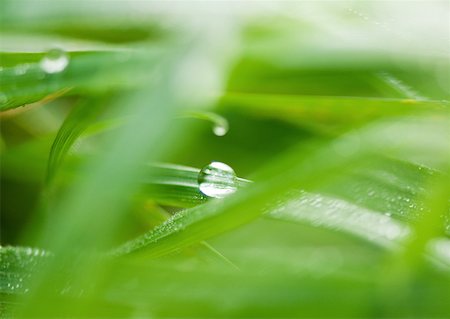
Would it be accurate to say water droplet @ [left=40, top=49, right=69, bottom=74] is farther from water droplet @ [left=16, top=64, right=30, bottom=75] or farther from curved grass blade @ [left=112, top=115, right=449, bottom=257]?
curved grass blade @ [left=112, top=115, right=449, bottom=257]

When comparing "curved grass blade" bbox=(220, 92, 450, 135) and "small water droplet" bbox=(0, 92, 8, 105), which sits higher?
"curved grass blade" bbox=(220, 92, 450, 135)

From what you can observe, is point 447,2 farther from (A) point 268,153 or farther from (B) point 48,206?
(B) point 48,206

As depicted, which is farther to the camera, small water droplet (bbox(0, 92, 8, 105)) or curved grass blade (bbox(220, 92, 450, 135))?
curved grass blade (bbox(220, 92, 450, 135))

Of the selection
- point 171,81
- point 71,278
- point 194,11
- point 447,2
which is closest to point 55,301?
point 71,278

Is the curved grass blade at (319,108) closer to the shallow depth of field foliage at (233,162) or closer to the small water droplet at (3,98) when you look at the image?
the shallow depth of field foliage at (233,162)

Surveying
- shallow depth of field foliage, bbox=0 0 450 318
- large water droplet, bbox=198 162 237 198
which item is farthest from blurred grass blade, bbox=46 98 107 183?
large water droplet, bbox=198 162 237 198

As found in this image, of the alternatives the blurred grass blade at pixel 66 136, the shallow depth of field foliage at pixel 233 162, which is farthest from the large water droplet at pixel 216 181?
the blurred grass blade at pixel 66 136

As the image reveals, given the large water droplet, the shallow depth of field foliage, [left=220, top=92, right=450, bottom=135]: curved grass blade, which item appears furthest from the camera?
[left=220, top=92, right=450, bottom=135]: curved grass blade

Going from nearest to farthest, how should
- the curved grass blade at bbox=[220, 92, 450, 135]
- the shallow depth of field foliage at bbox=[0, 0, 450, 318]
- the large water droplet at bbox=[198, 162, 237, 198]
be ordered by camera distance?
the shallow depth of field foliage at bbox=[0, 0, 450, 318]
the large water droplet at bbox=[198, 162, 237, 198]
the curved grass blade at bbox=[220, 92, 450, 135]
